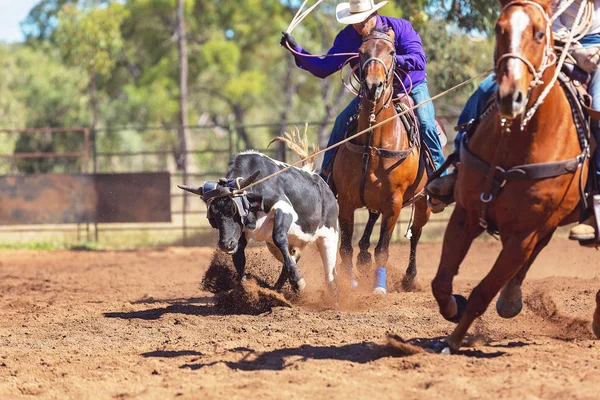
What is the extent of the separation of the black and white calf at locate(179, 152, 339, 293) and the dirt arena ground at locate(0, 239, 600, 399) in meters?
0.49

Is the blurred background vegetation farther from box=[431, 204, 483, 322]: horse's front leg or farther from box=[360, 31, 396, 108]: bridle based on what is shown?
box=[431, 204, 483, 322]: horse's front leg

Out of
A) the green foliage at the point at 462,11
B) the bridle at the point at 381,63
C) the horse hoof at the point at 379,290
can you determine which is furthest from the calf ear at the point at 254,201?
the green foliage at the point at 462,11

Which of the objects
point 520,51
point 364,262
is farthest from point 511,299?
point 364,262

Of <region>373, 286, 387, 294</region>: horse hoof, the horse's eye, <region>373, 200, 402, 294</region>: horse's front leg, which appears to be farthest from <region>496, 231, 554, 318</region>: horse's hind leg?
<region>373, 286, 387, 294</region>: horse hoof

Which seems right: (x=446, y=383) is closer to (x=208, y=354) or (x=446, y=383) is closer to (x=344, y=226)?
(x=208, y=354)

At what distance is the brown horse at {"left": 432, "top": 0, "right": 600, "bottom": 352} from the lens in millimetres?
4527

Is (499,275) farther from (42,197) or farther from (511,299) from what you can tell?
(42,197)

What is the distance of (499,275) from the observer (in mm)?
4969

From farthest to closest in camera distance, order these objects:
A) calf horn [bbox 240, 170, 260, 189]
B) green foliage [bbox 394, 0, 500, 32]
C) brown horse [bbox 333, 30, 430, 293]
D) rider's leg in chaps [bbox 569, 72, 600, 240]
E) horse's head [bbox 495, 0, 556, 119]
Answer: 1. green foliage [bbox 394, 0, 500, 32]
2. brown horse [bbox 333, 30, 430, 293]
3. calf horn [bbox 240, 170, 260, 189]
4. rider's leg in chaps [bbox 569, 72, 600, 240]
5. horse's head [bbox 495, 0, 556, 119]

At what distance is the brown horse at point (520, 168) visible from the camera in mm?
4527

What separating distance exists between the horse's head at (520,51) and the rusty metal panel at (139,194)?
37.8 ft

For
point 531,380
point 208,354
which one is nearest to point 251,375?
point 208,354

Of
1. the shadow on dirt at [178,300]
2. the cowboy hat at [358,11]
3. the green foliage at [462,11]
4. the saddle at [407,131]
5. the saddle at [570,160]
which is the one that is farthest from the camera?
the green foliage at [462,11]

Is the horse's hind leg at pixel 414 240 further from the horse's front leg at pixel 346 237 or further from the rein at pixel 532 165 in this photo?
the rein at pixel 532 165
